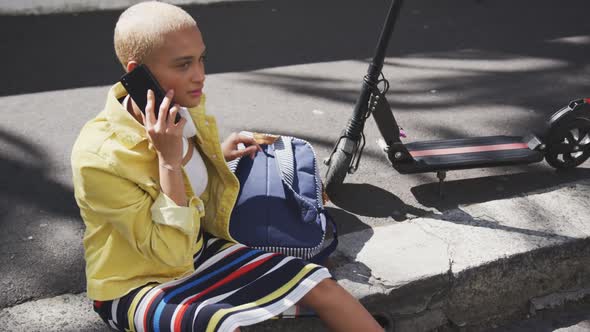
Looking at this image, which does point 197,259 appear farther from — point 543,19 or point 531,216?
point 543,19

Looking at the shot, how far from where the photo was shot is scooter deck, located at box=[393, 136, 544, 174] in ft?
11.5

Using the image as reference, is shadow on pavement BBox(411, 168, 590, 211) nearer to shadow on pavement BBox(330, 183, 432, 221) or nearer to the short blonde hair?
shadow on pavement BBox(330, 183, 432, 221)

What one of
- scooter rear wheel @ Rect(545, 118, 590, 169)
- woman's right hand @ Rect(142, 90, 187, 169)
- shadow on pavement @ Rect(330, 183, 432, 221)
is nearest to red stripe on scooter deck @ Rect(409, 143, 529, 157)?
scooter rear wheel @ Rect(545, 118, 590, 169)

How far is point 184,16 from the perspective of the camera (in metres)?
2.07

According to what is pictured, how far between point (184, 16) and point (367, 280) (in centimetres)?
130

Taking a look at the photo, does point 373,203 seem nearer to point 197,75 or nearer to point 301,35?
point 197,75

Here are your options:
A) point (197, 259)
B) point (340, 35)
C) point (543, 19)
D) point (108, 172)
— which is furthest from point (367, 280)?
point (543, 19)

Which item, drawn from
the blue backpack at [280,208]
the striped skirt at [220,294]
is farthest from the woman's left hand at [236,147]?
the striped skirt at [220,294]

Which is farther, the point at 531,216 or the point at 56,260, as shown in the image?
the point at 531,216

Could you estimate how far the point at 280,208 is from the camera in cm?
256

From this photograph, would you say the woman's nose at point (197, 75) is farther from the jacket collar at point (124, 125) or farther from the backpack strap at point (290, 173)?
the backpack strap at point (290, 173)

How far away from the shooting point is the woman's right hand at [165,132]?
2000 millimetres

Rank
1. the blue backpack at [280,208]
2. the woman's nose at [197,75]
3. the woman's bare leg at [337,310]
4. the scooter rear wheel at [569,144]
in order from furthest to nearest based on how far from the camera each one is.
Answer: the scooter rear wheel at [569,144]
the blue backpack at [280,208]
the woman's bare leg at [337,310]
the woman's nose at [197,75]

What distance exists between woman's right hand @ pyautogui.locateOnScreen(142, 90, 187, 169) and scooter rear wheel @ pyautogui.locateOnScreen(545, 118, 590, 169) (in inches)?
98.6
